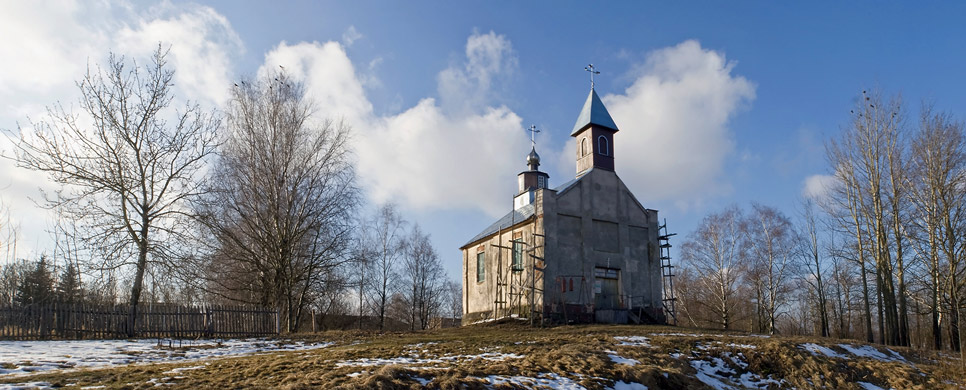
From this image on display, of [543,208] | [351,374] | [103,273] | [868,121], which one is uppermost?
[868,121]

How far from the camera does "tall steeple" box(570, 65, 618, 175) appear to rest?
97.9 feet

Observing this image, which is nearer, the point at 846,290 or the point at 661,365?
the point at 661,365

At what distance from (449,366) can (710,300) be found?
29.7m

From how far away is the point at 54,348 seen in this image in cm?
1362

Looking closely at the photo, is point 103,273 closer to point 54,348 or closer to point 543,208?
point 54,348

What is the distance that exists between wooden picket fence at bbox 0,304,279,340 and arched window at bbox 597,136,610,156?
58.6 feet

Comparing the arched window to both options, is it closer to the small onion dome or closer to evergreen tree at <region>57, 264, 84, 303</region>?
the small onion dome

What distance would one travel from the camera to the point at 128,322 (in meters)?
17.1

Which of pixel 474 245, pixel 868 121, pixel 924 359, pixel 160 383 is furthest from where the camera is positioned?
pixel 474 245

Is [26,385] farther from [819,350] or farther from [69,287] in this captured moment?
[69,287]

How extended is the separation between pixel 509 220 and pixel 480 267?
3045 mm

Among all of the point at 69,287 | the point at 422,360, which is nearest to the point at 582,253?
the point at 422,360

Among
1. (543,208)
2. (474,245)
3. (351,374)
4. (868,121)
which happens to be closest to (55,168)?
(351,374)

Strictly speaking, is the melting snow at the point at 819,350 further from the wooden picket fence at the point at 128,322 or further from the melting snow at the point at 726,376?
the wooden picket fence at the point at 128,322
